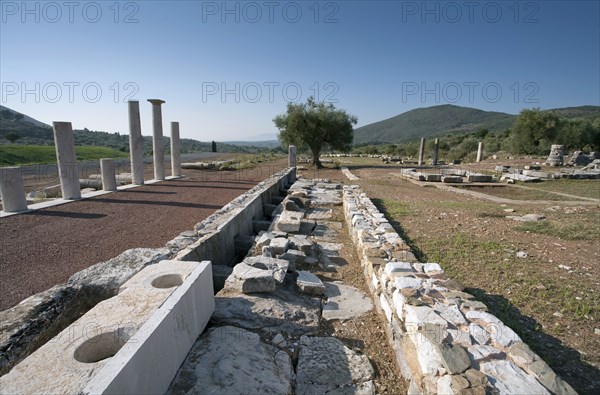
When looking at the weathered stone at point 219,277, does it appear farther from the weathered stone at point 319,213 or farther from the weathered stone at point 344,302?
the weathered stone at point 319,213

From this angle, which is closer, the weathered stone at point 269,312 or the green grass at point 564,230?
the weathered stone at point 269,312

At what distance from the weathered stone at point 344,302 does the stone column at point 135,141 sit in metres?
12.2

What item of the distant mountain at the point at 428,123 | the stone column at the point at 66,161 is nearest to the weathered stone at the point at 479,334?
the stone column at the point at 66,161

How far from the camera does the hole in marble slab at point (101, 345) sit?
1926 mm

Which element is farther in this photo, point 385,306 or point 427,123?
point 427,123

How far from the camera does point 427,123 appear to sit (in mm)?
102438

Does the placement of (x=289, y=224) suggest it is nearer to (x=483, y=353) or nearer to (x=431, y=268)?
(x=431, y=268)

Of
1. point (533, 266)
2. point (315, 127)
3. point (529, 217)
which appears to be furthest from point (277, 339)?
point (315, 127)

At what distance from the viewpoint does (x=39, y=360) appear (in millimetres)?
1740

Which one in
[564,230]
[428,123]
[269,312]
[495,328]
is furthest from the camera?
[428,123]

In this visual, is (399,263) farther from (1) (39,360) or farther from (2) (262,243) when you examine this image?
(1) (39,360)

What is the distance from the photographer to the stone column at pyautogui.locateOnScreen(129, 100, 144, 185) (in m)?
13.2

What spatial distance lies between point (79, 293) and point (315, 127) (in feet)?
65.7

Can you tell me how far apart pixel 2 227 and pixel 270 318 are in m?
7.39
